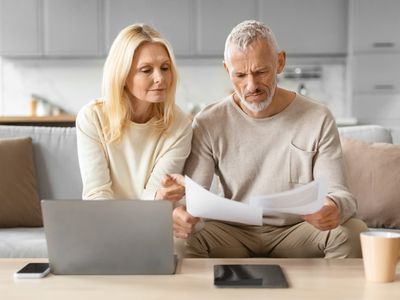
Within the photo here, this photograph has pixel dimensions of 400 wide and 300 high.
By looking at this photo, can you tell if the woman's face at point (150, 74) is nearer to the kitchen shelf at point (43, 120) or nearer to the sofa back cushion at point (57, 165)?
the sofa back cushion at point (57, 165)

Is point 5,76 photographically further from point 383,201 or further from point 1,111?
point 383,201

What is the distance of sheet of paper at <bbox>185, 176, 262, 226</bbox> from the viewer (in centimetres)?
153

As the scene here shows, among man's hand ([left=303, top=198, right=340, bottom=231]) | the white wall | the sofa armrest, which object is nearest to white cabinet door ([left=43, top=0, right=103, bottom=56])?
the white wall

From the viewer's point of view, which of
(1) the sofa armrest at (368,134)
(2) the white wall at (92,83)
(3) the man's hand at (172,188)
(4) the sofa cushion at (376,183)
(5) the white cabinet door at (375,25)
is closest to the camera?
(3) the man's hand at (172,188)

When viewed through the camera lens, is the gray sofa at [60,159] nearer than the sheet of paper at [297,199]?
No

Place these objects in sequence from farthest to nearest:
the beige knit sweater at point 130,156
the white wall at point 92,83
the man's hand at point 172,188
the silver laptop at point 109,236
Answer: the white wall at point 92,83
the beige knit sweater at point 130,156
the man's hand at point 172,188
the silver laptop at point 109,236

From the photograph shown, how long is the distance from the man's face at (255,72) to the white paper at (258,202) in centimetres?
55

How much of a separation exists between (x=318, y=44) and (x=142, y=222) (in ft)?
14.3

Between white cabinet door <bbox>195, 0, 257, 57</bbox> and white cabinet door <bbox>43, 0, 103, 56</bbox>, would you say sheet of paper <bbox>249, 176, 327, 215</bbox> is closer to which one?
white cabinet door <bbox>195, 0, 257, 57</bbox>

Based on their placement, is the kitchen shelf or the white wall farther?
the white wall

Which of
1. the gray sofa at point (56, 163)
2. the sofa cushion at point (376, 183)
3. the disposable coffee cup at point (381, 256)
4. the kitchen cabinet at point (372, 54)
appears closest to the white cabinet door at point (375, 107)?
the kitchen cabinet at point (372, 54)

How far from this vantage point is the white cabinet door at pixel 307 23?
218 inches

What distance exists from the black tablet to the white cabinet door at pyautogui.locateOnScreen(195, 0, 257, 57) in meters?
4.16

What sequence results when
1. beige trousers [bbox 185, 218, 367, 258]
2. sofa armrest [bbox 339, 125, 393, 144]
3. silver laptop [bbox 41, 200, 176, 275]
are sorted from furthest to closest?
1. sofa armrest [bbox 339, 125, 393, 144]
2. beige trousers [bbox 185, 218, 367, 258]
3. silver laptop [bbox 41, 200, 176, 275]
